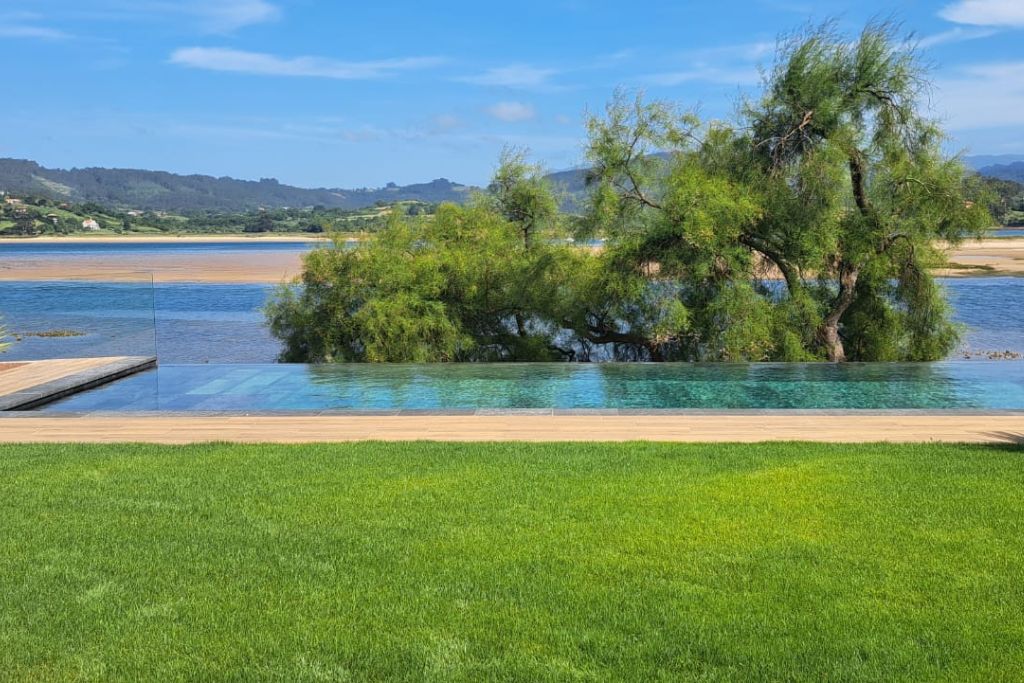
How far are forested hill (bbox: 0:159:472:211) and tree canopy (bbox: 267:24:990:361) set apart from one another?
12191 centimetres

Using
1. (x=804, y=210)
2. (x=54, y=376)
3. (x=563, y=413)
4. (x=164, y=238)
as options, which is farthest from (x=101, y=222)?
(x=563, y=413)

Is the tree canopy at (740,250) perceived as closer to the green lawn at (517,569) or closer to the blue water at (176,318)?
the blue water at (176,318)

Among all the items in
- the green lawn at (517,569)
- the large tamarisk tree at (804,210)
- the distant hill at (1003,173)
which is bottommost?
the green lawn at (517,569)

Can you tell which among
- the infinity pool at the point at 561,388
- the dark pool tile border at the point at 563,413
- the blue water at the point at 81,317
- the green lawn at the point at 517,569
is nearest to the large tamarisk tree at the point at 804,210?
the infinity pool at the point at 561,388

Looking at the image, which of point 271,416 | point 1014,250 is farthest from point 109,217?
point 271,416

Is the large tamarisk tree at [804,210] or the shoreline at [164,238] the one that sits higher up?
the large tamarisk tree at [804,210]

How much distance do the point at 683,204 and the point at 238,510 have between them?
917cm

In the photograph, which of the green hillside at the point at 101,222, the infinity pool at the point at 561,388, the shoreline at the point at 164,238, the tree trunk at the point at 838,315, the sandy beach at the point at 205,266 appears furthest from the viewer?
the green hillside at the point at 101,222

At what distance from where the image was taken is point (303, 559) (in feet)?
12.3

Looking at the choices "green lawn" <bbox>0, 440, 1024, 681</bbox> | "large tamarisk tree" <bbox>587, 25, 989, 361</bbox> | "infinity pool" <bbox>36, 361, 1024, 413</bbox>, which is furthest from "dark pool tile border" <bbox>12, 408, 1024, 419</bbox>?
"large tamarisk tree" <bbox>587, 25, 989, 361</bbox>

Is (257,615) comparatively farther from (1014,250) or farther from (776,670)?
(1014,250)

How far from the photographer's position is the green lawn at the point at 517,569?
2865 mm

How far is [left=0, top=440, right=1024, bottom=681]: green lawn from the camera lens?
2.87m

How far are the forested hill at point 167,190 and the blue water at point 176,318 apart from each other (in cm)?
10564
